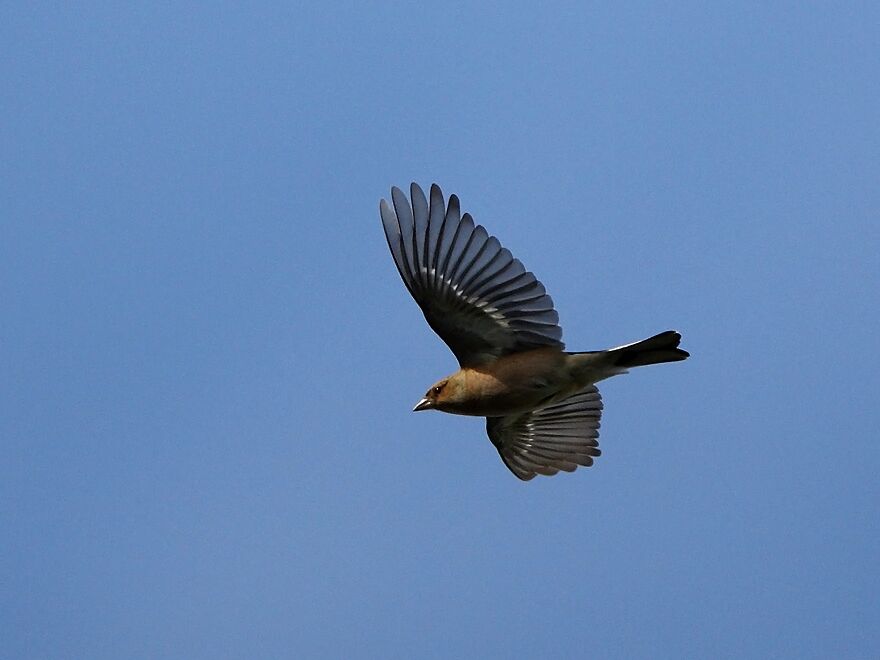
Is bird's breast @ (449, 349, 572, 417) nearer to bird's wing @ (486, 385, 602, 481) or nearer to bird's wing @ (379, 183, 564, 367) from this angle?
bird's wing @ (379, 183, 564, 367)

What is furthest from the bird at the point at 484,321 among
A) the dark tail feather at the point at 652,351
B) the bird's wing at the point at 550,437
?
the bird's wing at the point at 550,437

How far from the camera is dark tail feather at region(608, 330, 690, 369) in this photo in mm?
11688

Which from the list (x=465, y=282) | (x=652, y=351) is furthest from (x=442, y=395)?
(x=652, y=351)

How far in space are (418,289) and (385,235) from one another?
25.0 inches

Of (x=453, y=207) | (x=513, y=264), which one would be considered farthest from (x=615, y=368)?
(x=453, y=207)

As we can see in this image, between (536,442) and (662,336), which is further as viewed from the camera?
(536,442)

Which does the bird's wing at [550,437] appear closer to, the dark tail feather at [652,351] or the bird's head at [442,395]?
the bird's head at [442,395]

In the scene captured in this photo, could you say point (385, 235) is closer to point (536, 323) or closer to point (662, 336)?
point (536, 323)

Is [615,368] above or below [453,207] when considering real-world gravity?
below

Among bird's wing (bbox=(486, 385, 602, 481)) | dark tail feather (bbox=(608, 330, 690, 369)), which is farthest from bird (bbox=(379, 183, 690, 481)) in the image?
bird's wing (bbox=(486, 385, 602, 481))

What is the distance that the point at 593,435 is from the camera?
14258 millimetres

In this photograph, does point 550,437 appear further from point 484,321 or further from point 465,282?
point 465,282

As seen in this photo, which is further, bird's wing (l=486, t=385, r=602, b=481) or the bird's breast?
bird's wing (l=486, t=385, r=602, b=481)

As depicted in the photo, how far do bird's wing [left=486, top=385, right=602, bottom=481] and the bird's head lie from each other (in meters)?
1.85
